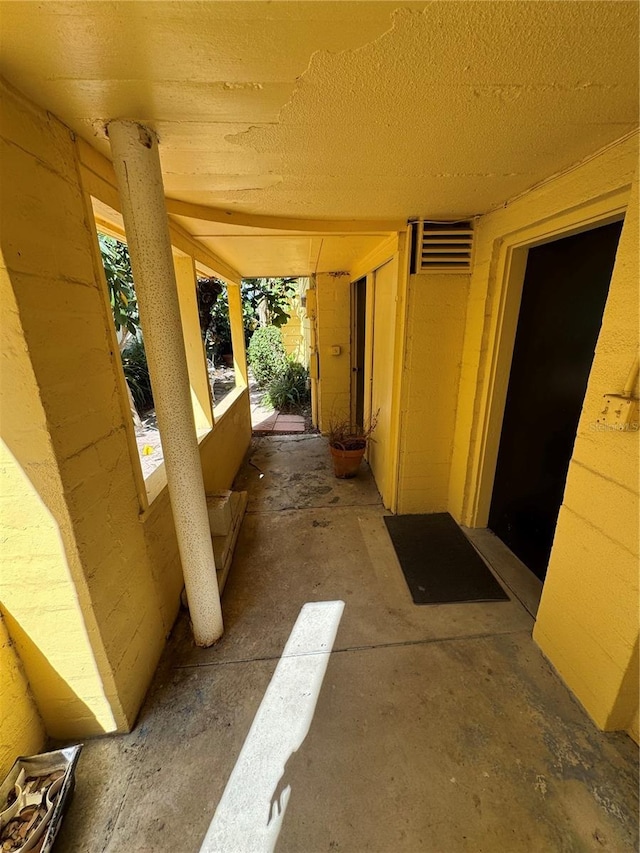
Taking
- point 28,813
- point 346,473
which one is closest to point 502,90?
point 28,813

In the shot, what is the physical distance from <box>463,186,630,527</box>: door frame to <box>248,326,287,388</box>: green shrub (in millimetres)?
6399

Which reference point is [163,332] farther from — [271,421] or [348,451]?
[271,421]

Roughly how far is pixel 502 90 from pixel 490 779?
239cm

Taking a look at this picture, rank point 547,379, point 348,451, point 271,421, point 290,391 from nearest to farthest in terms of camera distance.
A: point 547,379 → point 348,451 → point 271,421 → point 290,391

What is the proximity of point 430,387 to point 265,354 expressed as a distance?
6745 millimetres

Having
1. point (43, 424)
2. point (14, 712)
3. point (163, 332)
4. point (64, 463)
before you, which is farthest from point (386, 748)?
point (163, 332)

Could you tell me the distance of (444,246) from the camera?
2.36 m

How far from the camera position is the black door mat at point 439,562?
2107 millimetres

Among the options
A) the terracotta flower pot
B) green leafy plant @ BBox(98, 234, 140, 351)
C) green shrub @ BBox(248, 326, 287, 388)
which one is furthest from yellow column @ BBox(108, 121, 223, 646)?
green shrub @ BBox(248, 326, 287, 388)

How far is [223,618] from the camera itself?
77.0 inches

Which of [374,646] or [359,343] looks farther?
[359,343]

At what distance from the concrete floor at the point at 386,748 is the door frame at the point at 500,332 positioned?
2.92ft

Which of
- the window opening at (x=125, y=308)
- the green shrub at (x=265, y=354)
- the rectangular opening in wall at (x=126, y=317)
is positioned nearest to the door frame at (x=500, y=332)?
the rectangular opening in wall at (x=126, y=317)

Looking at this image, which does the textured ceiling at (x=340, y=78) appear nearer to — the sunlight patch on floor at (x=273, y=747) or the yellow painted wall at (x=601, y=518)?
the yellow painted wall at (x=601, y=518)
